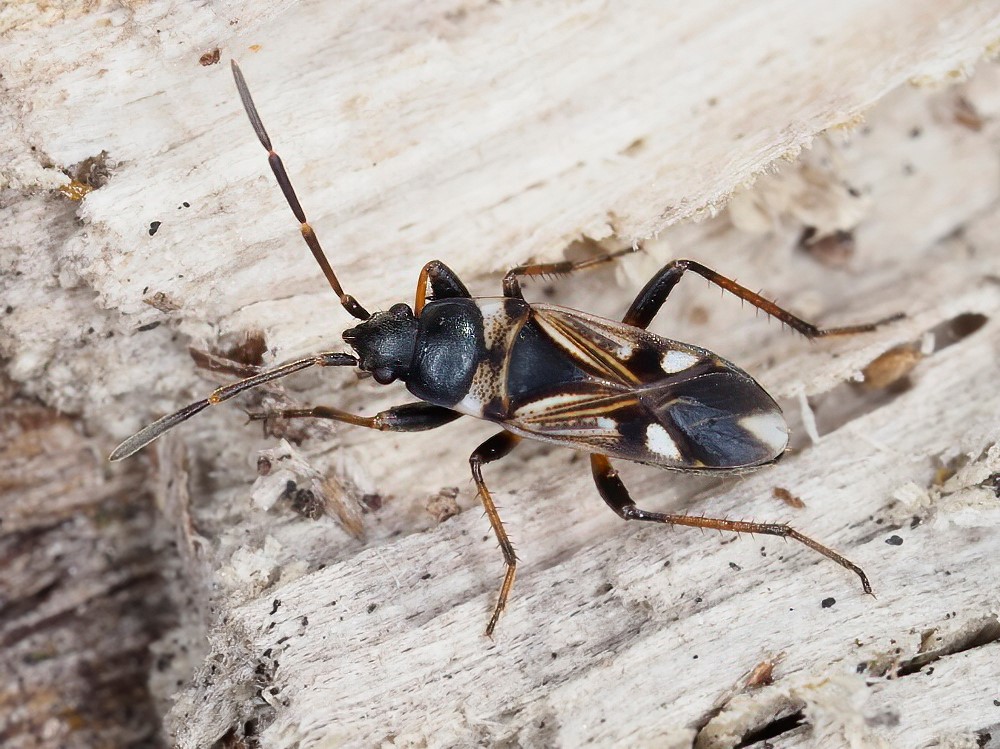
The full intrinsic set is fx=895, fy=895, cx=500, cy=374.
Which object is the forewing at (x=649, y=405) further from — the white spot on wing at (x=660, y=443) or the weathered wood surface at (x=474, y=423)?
the weathered wood surface at (x=474, y=423)

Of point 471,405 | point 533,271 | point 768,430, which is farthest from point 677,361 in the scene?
point 471,405

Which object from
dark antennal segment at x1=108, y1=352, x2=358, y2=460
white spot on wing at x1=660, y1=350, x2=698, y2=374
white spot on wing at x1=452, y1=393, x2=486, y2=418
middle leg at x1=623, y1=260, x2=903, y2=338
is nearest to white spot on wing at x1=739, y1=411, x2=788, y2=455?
white spot on wing at x1=660, y1=350, x2=698, y2=374

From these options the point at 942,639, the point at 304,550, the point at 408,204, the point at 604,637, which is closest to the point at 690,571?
the point at 604,637

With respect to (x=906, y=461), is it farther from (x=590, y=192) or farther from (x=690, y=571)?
(x=590, y=192)

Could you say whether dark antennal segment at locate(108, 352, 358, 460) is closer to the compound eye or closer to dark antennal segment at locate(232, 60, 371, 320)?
dark antennal segment at locate(232, 60, 371, 320)

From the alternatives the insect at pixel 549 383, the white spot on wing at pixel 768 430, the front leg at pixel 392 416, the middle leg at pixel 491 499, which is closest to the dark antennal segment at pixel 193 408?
the insect at pixel 549 383
